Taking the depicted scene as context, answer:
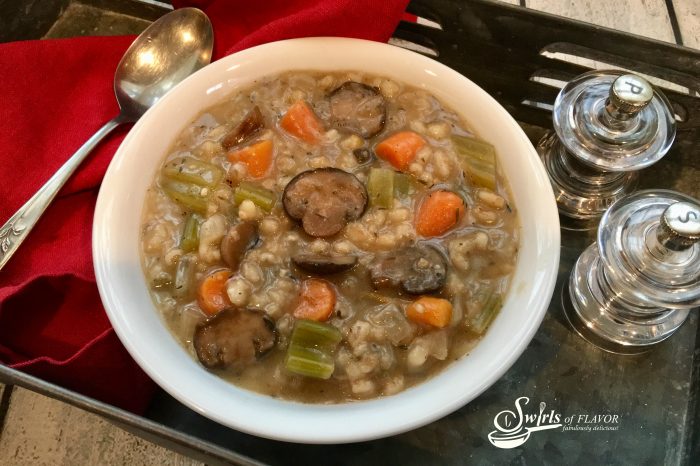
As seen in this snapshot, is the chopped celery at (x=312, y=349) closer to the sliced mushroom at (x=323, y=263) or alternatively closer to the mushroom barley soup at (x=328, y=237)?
the mushroom barley soup at (x=328, y=237)

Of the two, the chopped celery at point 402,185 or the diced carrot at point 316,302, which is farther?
the chopped celery at point 402,185

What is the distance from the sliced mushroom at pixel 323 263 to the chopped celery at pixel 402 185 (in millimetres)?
293

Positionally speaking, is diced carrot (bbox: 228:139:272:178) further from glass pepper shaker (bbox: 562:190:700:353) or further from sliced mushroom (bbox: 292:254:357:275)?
glass pepper shaker (bbox: 562:190:700:353)

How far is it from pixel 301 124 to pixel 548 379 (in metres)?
1.16

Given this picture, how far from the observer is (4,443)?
2.14 m

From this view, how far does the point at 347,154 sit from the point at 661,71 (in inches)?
46.2

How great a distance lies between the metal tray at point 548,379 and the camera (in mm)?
1803

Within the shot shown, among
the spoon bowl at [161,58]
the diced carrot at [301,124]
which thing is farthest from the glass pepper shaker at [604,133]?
the spoon bowl at [161,58]

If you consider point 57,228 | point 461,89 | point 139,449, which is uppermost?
point 461,89

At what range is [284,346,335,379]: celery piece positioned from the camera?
1.64 meters

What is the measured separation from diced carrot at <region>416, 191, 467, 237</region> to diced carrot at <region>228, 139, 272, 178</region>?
531mm

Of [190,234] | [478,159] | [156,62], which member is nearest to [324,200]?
[190,234]

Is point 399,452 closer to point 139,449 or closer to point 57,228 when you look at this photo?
point 139,449

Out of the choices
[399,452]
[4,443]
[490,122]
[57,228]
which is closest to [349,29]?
[490,122]
